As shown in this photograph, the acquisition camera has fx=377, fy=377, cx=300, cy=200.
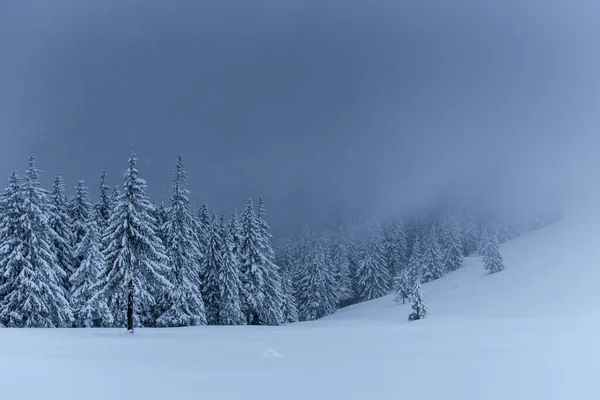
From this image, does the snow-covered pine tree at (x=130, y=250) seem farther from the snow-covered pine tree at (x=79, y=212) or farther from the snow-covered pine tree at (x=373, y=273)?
the snow-covered pine tree at (x=373, y=273)

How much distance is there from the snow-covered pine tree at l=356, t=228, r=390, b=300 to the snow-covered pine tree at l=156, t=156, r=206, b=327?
45.1 metres

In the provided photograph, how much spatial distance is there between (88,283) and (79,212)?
28.6 feet

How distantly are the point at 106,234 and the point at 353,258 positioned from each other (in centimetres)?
7023

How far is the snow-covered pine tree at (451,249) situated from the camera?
2901 inches

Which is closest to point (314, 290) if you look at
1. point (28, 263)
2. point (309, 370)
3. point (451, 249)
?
point (451, 249)

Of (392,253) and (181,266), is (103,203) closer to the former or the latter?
(181,266)

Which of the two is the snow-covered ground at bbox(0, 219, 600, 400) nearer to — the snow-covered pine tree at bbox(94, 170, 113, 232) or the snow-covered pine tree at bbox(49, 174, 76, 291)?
the snow-covered pine tree at bbox(49, 174, 76, 291)

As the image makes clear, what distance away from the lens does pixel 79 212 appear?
119ft

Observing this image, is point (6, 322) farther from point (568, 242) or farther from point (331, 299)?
point (568, 242)

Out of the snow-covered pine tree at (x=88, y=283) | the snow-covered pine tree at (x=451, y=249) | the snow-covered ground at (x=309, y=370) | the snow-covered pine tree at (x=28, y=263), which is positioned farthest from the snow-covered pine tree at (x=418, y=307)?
the snow-covered pine tree at (x=451, y=249)

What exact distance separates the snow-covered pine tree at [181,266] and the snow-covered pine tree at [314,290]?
31.9 meters

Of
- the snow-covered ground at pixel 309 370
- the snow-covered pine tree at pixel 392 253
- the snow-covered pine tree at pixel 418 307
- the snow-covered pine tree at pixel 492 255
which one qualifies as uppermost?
the snow-covered pine tree at pixel 392 253

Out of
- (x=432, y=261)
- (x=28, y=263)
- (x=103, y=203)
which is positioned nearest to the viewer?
(x=28, y=263)

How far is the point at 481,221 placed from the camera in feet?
309
